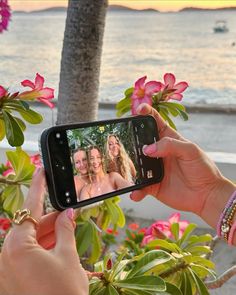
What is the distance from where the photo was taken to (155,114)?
2.51 ft

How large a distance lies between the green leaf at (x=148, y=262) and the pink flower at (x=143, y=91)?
24 centimetres

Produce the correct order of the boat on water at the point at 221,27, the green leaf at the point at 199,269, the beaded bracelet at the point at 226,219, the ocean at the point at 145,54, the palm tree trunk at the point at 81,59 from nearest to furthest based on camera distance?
the beaded bracelet at the point at 226,219
the green leaf at the point at 199,269
the palm tree trunk at the point at 81,59
the ocean at the point at 145,54
the boat on water at the point at 221,27

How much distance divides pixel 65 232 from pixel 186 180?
0.29 metres

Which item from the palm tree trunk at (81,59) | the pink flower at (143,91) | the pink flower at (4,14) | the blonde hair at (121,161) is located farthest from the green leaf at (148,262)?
the pink flower at (4,14)

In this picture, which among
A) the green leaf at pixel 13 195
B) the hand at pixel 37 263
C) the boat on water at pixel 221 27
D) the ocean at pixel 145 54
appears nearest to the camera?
the hand at pixel 37 263

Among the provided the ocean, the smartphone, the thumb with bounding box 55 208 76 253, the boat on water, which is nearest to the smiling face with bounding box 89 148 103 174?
the smartphone

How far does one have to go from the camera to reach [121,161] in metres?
0.70

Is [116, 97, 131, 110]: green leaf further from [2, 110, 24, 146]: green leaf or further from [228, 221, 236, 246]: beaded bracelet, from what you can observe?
[228, 221, 236, 246]: beaded bracelet

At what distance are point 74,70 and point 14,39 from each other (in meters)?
9.81

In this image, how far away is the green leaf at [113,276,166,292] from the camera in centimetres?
67

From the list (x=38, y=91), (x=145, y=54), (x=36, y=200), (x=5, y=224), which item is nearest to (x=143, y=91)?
(x=38, y=91)

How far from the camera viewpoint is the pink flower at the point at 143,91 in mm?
878

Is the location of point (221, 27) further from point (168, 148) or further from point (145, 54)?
point (168, 148)

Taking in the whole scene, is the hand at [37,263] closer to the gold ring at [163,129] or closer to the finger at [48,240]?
the finger at [48,240]
